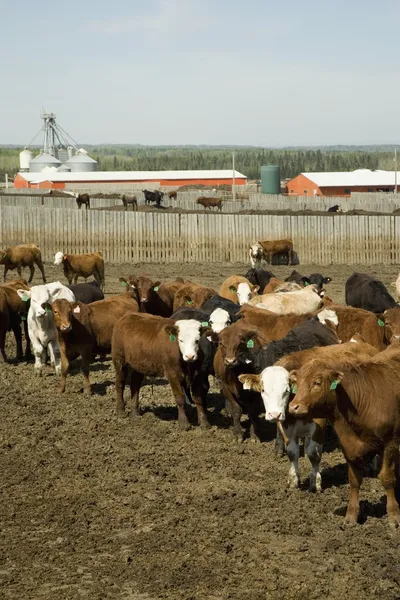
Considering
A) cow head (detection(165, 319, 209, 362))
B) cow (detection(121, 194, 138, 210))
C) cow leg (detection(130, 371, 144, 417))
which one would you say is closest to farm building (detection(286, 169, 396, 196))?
cow (detection(121, 194, 138, 210))

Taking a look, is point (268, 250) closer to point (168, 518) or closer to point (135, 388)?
point (135, 388)

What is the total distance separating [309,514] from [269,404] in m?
0.93

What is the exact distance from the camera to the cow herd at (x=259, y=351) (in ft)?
24.2

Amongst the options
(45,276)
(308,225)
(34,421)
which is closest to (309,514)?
(34,421)

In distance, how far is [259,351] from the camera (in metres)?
9.78

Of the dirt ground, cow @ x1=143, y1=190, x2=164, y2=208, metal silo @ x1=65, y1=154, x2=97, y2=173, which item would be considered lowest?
the dirt ground

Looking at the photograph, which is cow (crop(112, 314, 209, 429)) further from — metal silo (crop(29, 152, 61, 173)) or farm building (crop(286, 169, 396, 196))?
metal silo (crop(29, 152, 61, 173))

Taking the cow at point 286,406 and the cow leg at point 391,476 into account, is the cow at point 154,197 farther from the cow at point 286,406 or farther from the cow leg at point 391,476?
the cow leg at point 391,476

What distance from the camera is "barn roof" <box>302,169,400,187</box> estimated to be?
2813 inches

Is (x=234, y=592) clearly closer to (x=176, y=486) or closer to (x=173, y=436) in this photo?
(x=176, y=486)

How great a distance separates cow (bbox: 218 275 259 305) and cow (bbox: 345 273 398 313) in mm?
1709

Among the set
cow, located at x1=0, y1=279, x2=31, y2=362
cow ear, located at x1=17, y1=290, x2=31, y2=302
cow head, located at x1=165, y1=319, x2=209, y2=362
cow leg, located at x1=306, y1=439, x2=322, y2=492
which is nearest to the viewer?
cow leg, located at x1=306, y1=439, x2=322, y2=492

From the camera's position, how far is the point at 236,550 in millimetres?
7090

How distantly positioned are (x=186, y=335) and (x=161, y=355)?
52 centimetres
